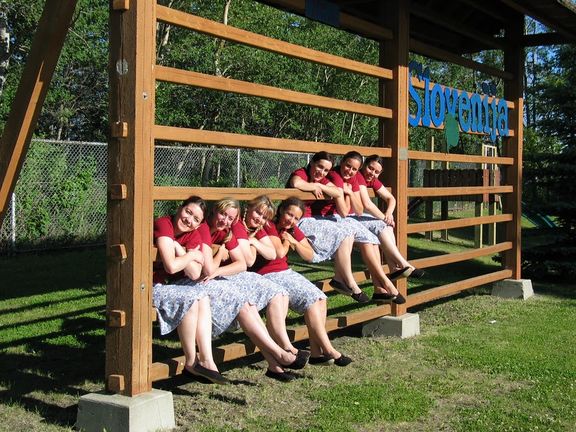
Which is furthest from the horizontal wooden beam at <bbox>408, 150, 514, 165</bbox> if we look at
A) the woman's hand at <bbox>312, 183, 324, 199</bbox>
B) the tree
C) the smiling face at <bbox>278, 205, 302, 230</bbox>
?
the tree

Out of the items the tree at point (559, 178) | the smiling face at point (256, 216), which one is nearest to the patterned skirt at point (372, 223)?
the smiling face at point (256, 216)

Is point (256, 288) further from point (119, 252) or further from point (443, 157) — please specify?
point (443, 157)

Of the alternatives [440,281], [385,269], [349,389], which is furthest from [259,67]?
[349,389]

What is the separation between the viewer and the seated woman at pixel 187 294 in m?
4.43

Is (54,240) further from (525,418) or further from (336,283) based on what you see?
(525,418)

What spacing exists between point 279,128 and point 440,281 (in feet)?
56.7

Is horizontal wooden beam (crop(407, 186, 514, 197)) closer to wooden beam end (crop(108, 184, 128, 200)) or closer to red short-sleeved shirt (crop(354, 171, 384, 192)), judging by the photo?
red short-sleeved shirt (crop(354, 171, 384, 192))

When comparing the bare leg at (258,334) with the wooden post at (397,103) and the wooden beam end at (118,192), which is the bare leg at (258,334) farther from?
the wooden post at (397,103)

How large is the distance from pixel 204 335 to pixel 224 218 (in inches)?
32.9

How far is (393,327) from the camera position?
23.5 feet

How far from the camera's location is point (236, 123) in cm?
2492

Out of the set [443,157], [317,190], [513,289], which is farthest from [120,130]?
[513,289]

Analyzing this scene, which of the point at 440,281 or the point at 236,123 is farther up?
the point at 236,123

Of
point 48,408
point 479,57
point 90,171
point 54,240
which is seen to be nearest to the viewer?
point 48,408
